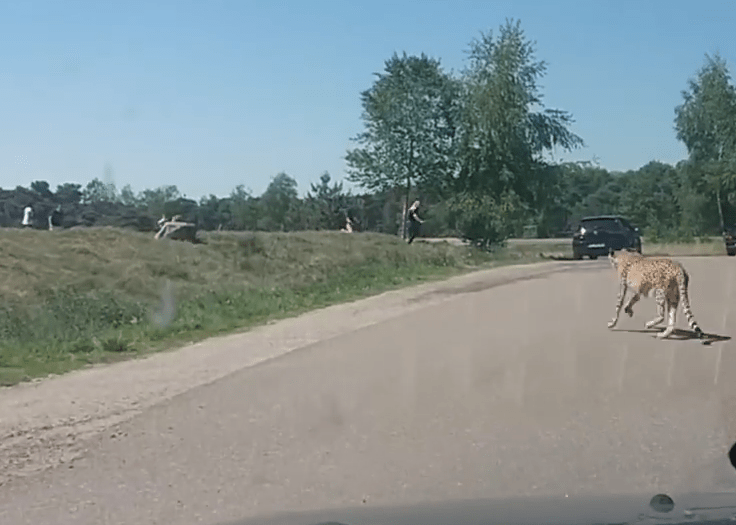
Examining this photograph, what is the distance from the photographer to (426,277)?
91.9ft

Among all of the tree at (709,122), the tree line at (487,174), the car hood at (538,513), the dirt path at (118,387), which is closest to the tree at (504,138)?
the tree line at (487,174)

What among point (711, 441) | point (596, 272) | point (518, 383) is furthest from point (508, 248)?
point (711, 441)

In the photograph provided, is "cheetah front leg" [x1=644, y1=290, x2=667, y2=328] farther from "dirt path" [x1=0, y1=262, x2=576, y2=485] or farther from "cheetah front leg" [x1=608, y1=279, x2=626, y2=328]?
"dirt path" [x1=0, y1=262, x2=576, y2=485]

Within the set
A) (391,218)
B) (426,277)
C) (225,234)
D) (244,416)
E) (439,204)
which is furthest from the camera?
(391,218)

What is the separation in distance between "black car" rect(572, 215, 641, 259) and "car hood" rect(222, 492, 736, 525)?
90.0 ft

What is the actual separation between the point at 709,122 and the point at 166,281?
38888 millimetres

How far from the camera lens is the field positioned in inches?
611

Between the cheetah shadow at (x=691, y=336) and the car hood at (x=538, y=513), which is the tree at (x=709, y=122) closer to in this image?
the cheetah shadow at (x=691, y=336)

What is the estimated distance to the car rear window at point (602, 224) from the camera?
1324 inches

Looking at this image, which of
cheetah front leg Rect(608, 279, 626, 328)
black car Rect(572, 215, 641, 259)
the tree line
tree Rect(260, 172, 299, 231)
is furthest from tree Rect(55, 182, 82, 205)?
cheetah front leg Rect(608, 279, 626, 328)

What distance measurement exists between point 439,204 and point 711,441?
37527 mm

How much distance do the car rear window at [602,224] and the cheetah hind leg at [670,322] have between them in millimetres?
20041

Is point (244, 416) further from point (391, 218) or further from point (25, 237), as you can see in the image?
point (391, 218)

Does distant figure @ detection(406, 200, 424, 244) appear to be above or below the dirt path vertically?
above
